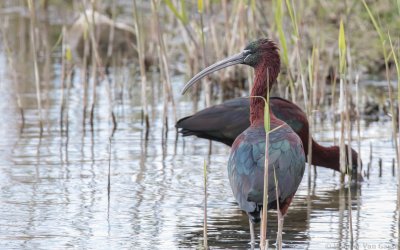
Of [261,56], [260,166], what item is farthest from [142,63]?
[260,166]

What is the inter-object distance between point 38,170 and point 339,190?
210cm

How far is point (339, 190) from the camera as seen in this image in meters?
6.63

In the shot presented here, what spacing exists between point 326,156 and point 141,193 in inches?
52.1

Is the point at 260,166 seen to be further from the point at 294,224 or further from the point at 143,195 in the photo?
the point at 143,195

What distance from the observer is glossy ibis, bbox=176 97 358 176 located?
266 inches

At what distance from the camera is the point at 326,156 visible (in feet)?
22.3

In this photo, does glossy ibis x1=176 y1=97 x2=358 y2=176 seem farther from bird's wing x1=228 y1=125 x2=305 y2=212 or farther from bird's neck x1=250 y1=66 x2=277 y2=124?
bird's wing x1=228 y1=125 x2=305 y2=212

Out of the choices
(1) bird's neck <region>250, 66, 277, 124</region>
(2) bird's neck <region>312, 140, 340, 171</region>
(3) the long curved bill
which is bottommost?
(2) bird's neck <region>312, 140, 340, 171</region>

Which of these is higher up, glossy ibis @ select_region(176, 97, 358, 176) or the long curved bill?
the long curved bill

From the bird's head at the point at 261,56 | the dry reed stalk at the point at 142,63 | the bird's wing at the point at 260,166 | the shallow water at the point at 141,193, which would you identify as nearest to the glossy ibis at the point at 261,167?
the bird's wing at the point at 260,166

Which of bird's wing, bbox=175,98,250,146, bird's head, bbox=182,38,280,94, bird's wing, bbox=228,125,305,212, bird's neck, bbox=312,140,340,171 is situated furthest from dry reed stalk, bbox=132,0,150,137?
bird's wing, bbox=228,125,305,212

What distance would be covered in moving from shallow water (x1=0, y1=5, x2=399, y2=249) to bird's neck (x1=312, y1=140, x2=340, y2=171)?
0.14 meters

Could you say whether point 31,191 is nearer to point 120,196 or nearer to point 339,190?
point 120,196

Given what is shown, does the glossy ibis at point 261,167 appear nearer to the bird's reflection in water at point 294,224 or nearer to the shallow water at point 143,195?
the bird's reflection in water at point 294,224
